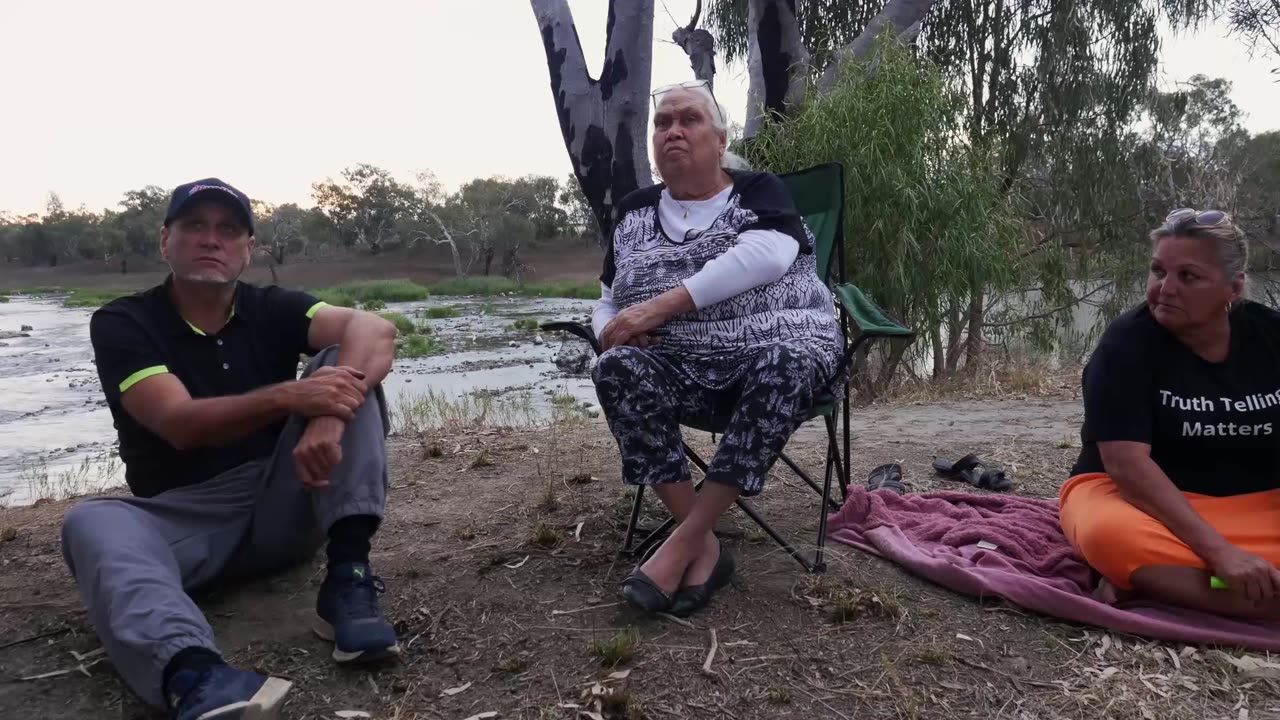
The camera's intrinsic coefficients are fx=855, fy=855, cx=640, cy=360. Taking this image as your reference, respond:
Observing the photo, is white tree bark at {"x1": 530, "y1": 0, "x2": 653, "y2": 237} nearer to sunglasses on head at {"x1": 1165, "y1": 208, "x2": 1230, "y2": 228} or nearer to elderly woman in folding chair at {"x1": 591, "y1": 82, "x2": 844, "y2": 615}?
elderly woman in folding chair at {"x1": 591, "y1": 82, "x2": 844, "y2": 615}

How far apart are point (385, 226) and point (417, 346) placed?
36243 millimetres

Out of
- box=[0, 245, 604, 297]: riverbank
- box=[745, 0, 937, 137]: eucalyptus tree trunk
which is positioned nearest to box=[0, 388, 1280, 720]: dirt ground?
box=[745, 0, 937, 137]: eucalyptus tree trunk

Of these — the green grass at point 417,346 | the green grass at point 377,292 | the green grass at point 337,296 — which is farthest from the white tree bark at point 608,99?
the green grass at point 377,292

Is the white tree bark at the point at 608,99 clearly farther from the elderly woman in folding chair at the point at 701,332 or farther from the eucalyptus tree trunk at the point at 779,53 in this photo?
the elderly woman in folding chair at the point at 701,332

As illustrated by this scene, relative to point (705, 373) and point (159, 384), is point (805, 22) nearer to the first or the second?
point (705, 373)

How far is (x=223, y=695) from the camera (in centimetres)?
136

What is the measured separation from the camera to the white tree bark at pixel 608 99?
486 centimetres

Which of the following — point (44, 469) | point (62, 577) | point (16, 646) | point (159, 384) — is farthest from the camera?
point (44, 469)

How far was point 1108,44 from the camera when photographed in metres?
8.05

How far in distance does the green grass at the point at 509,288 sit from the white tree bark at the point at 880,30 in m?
25.1

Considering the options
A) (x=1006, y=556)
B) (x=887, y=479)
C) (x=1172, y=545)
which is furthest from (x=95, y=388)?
(x=1172, y=545)

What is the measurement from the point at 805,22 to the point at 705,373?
6.63m

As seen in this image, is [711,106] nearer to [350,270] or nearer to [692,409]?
[692,409]

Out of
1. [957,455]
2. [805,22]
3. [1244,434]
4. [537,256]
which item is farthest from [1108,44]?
[537,256]
